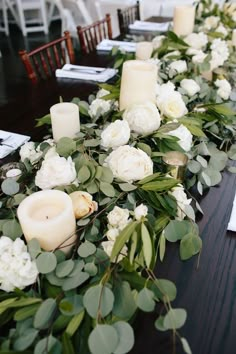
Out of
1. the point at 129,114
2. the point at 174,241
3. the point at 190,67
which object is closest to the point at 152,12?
the point at 190,67

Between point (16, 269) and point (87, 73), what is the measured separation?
116 centimetres

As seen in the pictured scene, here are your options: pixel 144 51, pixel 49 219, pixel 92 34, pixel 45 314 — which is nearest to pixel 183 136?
pixel 49 219

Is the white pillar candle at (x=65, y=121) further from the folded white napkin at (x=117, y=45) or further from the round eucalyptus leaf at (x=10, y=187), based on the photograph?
the folded white napkin at (x=117, y=45)

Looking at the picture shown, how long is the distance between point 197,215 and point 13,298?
1.35 ft

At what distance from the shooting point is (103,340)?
0.44 m

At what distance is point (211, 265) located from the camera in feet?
2.09

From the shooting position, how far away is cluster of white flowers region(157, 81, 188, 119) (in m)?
Answer: 0.88

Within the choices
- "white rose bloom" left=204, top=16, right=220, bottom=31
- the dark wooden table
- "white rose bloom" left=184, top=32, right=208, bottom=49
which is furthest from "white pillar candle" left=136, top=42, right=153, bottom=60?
the dark wooden table

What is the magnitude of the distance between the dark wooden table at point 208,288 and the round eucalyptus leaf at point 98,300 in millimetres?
81

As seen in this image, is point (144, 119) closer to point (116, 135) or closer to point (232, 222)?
point (116, 135)

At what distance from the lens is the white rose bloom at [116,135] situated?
29.0 inches

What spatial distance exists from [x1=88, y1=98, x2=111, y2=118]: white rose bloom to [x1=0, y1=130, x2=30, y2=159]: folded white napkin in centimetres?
23

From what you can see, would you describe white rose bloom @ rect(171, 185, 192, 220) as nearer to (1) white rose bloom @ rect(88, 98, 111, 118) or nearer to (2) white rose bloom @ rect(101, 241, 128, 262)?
(2) white rose bloom @ rect(101, 241, 128, 262)

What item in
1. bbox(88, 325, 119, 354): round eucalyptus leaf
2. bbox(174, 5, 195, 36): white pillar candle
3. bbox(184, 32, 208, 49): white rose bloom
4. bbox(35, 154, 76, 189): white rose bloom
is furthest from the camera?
bbox(174, 5, 195, 36): white pillar candle
